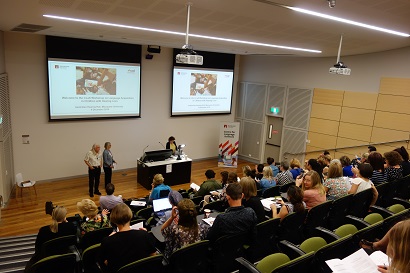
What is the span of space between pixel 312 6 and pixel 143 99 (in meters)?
6.94

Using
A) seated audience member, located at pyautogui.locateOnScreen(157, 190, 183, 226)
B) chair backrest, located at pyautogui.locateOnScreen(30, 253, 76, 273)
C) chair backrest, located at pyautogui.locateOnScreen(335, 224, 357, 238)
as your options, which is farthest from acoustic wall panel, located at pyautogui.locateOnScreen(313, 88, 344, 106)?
chair backrest, located at pyautogui.locateOnScreen(30, 253, 76, 273)

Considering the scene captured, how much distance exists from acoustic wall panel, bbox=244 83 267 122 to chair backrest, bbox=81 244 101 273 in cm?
949

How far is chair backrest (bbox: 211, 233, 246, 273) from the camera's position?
3455 mm

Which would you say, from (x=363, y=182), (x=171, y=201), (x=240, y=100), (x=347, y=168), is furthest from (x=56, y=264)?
(x=240, y=100)

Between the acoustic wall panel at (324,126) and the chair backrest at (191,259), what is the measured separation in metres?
8.05

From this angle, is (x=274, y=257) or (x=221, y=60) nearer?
(x=274, y=257)

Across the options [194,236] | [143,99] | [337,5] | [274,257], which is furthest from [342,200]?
[143,99]

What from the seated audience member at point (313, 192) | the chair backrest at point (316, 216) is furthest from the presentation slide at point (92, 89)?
the chair backrest at point (316, 216)

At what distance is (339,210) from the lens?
15.2ft

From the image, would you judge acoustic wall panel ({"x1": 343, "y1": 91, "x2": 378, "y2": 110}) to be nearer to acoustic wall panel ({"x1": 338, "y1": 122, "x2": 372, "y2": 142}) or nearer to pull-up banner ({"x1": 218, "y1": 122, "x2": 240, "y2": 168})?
acoustic wall panel ({"x1": 338, "y1": 122, "x2": 372, "y2": 142})

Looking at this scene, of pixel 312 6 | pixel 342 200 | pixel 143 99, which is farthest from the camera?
pixel 143 99

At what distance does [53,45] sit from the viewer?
8211 millimetres

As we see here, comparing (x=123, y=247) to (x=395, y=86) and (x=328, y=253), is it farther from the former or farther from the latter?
(x=395, y=86)

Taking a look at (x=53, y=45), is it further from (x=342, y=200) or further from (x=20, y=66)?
(x=342, y=200)
